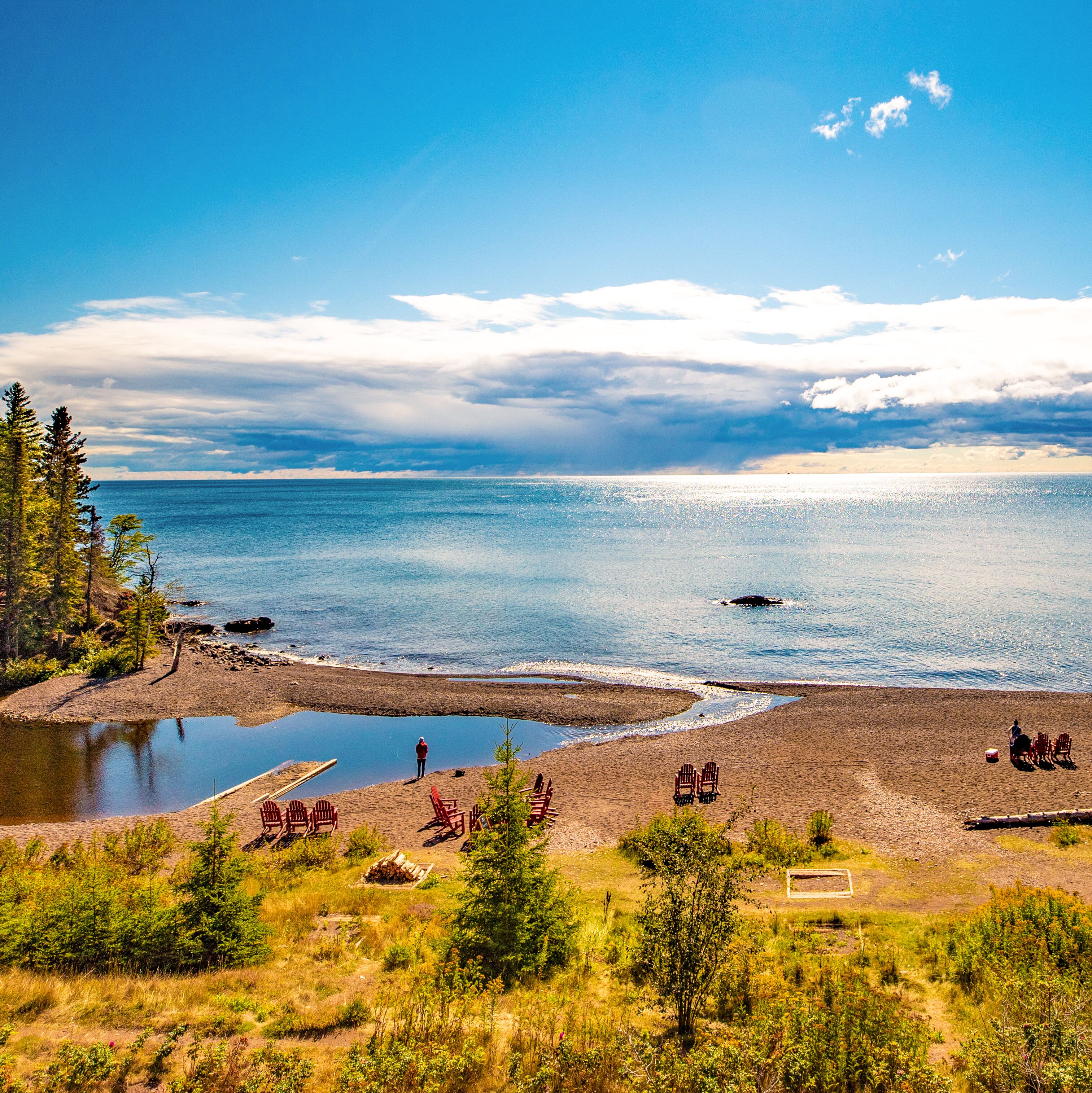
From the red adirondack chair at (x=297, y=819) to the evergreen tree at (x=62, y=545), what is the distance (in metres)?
34.1

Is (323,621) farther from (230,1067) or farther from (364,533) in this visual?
(364,533)

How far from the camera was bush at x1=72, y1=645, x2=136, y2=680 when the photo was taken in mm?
41469

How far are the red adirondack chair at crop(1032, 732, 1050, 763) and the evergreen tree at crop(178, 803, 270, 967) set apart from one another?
27.6 metres

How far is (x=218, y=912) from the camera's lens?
11672 millimetres

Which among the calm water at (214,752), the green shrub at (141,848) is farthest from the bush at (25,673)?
the green shrub at (141,848)

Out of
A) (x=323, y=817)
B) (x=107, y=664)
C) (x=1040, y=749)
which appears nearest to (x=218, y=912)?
(x=323, y=817)

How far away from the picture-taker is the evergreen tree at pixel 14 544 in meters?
42.8

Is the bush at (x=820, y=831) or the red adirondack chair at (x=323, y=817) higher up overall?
the bush at (x=820, y=831)

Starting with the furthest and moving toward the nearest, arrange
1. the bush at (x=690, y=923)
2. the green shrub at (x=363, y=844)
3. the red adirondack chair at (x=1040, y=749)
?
1. the red adirondack chair at (x=1040, y=749)
2. the green shrub at (x=363, y=844)
3. the bush at (x=690, y=923)

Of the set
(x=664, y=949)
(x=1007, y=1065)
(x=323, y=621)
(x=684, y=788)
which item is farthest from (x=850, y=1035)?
(x=323, y=621)

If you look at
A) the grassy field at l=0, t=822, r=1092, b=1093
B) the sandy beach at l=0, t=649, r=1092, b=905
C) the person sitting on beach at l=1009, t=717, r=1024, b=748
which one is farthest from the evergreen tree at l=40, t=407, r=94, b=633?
the person sitting on beach at l=1009, t=717, r=1024, b=748

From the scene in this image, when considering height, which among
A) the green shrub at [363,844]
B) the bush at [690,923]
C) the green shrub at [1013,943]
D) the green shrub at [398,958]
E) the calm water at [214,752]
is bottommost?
the calm water at [214,752]

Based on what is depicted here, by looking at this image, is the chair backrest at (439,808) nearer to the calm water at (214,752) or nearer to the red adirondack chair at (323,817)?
the red adirondack chair at (323,817)

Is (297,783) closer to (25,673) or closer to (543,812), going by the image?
(543,812)
